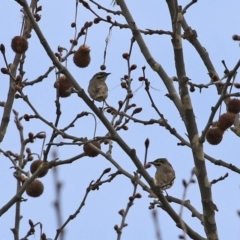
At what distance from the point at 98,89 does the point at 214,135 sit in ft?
2.87

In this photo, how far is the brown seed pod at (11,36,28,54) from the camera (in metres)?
5.11

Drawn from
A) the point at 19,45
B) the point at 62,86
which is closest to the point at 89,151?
the point at 62,86

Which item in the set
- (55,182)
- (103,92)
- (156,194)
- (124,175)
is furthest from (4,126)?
(55,182)

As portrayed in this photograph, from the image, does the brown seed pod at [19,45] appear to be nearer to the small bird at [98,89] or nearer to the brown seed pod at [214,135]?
the small bird at [98,89]

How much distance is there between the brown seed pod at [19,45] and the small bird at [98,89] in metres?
0.54

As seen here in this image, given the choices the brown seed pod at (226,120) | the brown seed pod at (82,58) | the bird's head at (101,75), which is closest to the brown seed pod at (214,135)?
the brown seed pod at (226,120)

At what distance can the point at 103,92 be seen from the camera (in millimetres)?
5074

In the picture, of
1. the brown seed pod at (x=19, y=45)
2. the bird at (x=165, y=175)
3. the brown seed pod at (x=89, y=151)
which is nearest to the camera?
the brown seed pod at (x=89, y=151)

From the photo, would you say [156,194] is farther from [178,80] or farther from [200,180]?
[178,80]

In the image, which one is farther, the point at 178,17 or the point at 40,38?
the point at 178,17

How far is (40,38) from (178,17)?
3.43ft

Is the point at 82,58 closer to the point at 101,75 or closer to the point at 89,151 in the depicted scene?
the point at 101,75

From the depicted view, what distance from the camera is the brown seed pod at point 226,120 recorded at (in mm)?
4754

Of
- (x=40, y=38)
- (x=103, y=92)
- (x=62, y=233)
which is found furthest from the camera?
(x=103, y=92)
